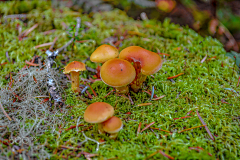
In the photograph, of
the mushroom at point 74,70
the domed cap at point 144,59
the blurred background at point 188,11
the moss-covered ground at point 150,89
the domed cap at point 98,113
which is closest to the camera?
the domed cap at point 98,113

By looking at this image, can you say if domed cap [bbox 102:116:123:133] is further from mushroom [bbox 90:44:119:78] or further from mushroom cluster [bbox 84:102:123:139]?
mushroom [bbox 90:44:119:78]

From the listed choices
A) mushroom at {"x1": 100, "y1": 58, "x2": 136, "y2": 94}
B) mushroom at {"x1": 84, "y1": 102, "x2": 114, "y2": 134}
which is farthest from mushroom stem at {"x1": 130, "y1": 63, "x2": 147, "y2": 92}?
mushroom at {"x1": 84, "y1": 102, "x2": 114, "y2": 134}

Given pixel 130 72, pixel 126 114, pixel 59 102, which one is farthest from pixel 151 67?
pixel 59 102

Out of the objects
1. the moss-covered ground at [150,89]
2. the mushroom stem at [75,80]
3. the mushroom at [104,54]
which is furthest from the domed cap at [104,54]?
the moss-covered ground at [150,89]

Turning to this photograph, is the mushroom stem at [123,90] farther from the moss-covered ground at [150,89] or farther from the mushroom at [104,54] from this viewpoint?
the mushroom at [104,54]

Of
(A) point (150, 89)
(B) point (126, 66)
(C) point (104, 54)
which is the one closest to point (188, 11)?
(A) point (150, 89)
